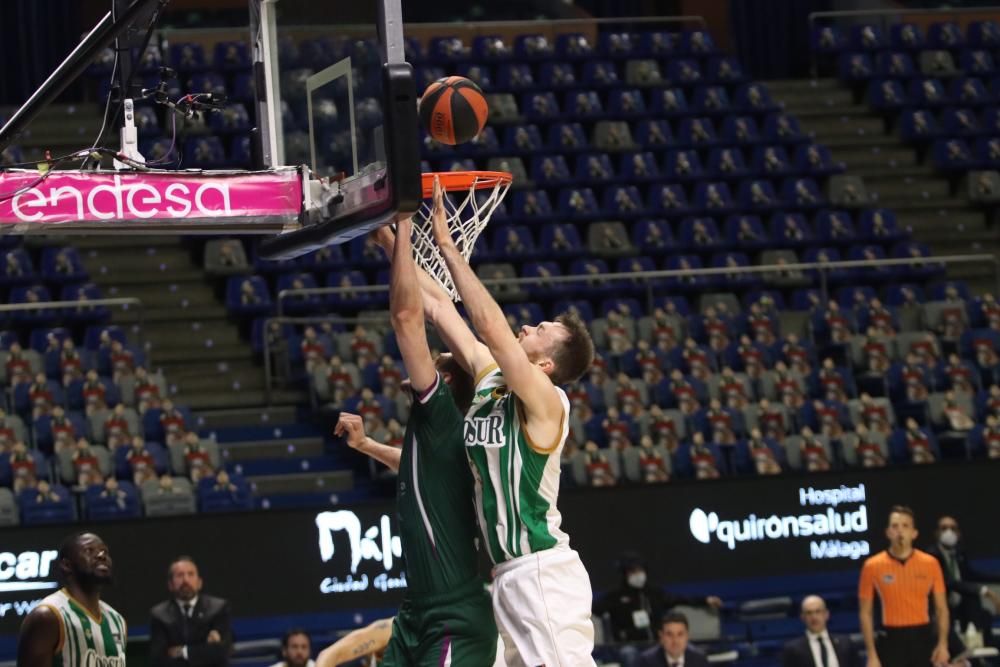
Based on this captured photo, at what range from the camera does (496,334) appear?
554cm

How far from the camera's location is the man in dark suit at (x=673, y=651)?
11.1 meters

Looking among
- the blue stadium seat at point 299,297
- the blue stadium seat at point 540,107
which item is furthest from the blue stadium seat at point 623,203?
the blue stadium seat at point 299,297

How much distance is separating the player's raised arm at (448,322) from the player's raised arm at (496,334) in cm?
28

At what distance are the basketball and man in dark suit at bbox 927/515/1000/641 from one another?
27.2 ft

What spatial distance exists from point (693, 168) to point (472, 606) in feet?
48.3

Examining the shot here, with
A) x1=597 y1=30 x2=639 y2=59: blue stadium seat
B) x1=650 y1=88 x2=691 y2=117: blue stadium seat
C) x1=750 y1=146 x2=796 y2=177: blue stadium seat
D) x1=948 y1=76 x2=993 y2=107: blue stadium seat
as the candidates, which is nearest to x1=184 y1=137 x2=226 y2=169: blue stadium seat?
x1=650 y1=88 x2=691 y2=117: blue stadium seat

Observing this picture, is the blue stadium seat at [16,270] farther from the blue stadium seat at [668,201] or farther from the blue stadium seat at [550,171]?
the blue stadium seat at [668,201]

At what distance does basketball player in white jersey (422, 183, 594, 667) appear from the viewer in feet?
18.7

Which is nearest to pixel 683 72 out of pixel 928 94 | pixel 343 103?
pixel 928 94

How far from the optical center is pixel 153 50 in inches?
763

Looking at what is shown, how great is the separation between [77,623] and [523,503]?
2392 millimetres

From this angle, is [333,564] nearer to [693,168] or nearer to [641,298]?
[641,298]

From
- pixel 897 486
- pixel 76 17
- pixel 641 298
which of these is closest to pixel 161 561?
pixel 897 486

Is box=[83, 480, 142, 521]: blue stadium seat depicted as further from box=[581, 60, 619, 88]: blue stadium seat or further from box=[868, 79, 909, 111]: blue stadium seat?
box=[868, 79, 909, 111]: blue stadium seat
